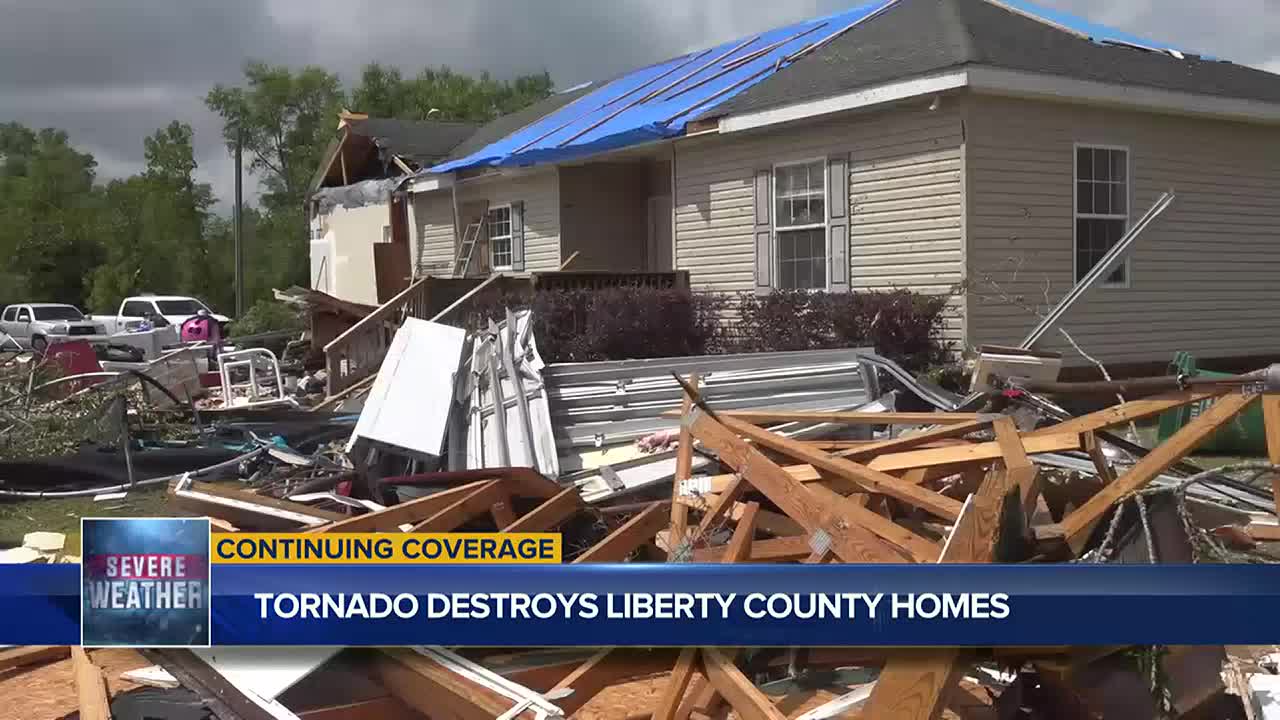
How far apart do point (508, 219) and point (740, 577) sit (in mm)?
17446

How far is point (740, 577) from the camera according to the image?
344 cm

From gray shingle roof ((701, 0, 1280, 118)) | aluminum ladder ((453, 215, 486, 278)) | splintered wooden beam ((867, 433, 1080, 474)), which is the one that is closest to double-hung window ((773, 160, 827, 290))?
gray shingle roof ((701, 0, 1280, 118))

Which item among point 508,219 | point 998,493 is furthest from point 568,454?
point 508,219

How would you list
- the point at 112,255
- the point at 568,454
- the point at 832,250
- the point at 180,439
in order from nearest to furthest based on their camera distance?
the point at 568,454 < the point at 180,439 < the point at 832,250 < the point at 112,255

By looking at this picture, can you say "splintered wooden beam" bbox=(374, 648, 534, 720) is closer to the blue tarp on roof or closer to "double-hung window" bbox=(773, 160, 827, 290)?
"double-hung window" bbox=(773, 160, 827, 290)

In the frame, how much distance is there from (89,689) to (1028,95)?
406 inches

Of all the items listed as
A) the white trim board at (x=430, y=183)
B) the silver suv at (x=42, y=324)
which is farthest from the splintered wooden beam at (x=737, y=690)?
the silver suv at (x=42, y=324)

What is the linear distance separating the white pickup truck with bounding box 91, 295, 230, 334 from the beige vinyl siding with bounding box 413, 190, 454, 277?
36.1 feet

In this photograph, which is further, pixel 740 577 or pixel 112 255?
pixel 112 255

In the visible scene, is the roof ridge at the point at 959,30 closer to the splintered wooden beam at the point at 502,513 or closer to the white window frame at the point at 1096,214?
the white window frame at the point at 1096,214

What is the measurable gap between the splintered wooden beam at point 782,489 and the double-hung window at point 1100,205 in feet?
28.5

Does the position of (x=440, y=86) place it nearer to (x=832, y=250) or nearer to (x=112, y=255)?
(x=112, y=255)

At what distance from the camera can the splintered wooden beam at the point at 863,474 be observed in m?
4.62

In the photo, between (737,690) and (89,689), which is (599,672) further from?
(89,689)
